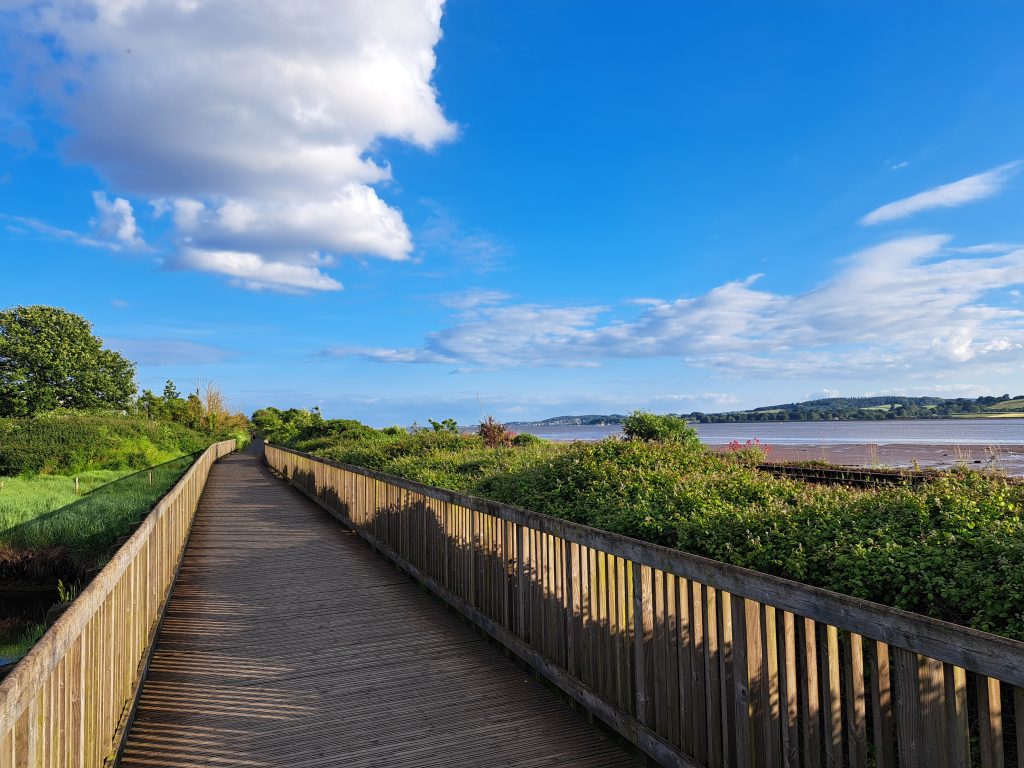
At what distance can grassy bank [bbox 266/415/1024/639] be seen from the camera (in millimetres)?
2771

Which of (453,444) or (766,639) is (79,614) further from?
(453,444)

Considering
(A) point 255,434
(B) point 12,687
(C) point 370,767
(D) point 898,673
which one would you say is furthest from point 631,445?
(A) point 255,434

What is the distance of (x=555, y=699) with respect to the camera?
13.0ft

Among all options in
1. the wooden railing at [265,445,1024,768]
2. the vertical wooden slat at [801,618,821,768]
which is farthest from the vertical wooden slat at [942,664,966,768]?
the vertical wooden slat at [801,618,821,768]

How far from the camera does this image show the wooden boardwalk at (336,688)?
11.0 ft

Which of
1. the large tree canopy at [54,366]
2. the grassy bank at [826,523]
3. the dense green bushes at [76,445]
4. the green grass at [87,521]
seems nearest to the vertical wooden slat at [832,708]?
the grassy bank at [826,523]

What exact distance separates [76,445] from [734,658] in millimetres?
41955

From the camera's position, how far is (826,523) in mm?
3617

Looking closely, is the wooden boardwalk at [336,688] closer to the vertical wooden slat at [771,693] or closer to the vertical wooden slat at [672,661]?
the vertical wooden slat at [672,661]

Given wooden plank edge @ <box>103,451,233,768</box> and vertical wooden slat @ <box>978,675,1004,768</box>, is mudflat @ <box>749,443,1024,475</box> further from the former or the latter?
wooden plank edge @ <box>103,451,233,768</box>

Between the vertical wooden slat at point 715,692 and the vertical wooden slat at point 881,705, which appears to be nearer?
the vertical wooden slat at point 881,705

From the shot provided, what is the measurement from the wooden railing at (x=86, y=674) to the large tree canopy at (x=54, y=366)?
53312mm

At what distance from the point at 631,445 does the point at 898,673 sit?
4.74 metres

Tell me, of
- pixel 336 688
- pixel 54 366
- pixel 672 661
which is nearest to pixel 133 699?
pixel 336 688
